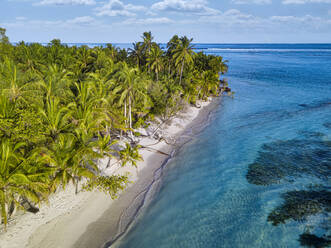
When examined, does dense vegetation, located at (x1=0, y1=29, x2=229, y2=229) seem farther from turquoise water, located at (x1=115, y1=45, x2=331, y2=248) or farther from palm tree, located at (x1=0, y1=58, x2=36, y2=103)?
turquoise water, located at (x1=115, y1=45, x2=331, y2=248)

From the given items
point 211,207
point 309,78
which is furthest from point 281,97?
point 211,207

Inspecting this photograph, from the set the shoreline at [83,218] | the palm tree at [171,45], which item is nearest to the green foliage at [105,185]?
the shoreline at [83,218]

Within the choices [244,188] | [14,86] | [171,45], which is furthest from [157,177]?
[171,45]

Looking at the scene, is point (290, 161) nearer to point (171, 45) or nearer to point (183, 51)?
point (183, 51)

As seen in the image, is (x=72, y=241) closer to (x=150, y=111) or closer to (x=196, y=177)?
(x=196, y=177)

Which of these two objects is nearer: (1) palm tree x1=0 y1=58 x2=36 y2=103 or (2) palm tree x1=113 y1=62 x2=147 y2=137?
(1) palm tree x1=0 y1=58 x2=36 y2=103

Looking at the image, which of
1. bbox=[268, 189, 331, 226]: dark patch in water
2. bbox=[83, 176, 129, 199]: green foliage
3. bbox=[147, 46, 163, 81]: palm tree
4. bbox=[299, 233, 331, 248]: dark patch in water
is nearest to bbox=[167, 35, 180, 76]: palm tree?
bbox=[147, 46, 163, 81]: palm tree
